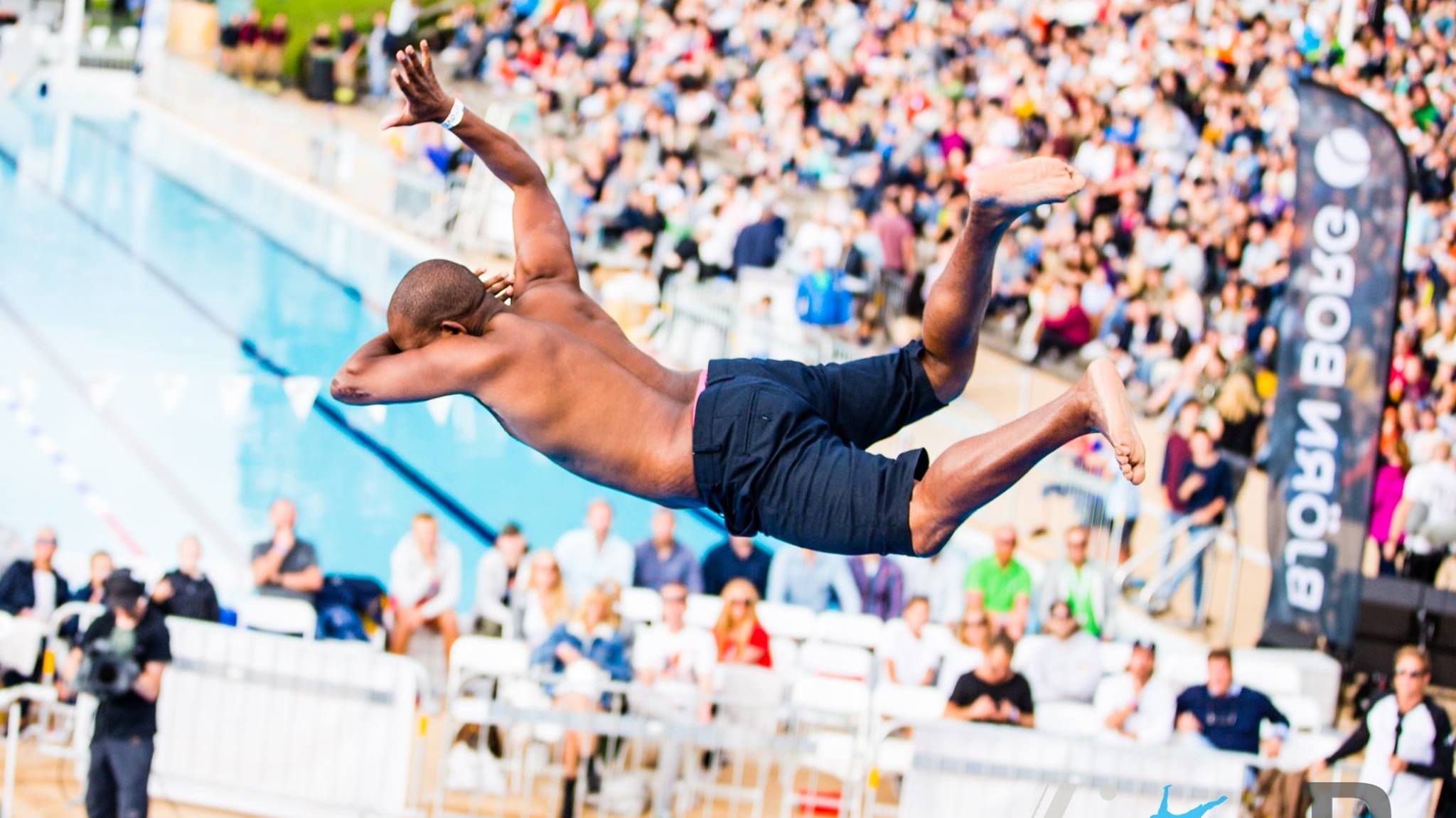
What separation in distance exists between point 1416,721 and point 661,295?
25.5 feet

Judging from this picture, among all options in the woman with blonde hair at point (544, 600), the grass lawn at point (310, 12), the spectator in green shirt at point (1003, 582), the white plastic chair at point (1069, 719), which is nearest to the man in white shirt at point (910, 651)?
the spectator in green shirt at point (1003, 582)

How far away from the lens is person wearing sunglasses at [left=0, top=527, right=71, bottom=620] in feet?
29.6

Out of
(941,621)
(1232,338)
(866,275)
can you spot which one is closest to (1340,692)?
(941,621)

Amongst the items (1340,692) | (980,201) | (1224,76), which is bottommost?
(1340,692)

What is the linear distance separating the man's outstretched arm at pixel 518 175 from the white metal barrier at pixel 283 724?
122 inches

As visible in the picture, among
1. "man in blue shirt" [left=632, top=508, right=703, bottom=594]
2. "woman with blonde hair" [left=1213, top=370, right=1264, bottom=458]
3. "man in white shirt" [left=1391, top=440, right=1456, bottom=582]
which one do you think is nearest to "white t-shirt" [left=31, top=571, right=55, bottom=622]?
"man in blue shirt" [left=632, top=508, right=703, bottom=594]

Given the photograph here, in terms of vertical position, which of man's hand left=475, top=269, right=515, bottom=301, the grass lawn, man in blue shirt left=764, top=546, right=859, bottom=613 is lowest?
man in blue shirt left=764, top=546, right=859, bottom=613

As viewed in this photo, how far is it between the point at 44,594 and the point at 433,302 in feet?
18.8

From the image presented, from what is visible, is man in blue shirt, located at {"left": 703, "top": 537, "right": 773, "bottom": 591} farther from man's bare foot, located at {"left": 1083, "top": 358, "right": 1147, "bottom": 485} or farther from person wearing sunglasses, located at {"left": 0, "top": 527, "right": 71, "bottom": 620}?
man's bare foot, located at {"left": 1083, "top": 358, "right": 1147, "bottom": 485}

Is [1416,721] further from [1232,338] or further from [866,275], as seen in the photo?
[866,275]

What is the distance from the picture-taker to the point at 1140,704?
859 cm

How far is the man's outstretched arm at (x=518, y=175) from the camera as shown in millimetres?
4840

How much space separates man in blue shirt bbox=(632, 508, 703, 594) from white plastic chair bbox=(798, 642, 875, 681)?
38.9 inches

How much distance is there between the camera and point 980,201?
428cm
